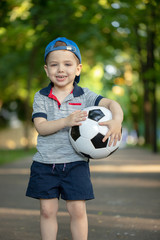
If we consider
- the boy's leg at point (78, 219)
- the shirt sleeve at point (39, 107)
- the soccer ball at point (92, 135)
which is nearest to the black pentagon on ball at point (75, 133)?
the soccer ball at point (92, 135)

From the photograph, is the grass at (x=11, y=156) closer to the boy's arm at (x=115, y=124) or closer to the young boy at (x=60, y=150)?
the young boy at (x=60, y=150)

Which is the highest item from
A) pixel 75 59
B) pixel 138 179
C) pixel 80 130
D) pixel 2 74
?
pixel 2 74

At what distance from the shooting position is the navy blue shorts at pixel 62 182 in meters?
3.30

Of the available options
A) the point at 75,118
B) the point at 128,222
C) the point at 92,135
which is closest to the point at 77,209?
the point at 92,135

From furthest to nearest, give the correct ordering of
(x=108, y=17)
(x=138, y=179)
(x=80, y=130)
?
(x=108, y=17) → (x=138, y=179) → (x=80, y=130)

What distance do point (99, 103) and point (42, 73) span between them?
21.4 metres

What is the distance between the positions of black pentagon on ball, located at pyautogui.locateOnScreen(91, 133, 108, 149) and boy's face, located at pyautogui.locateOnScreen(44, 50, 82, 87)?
0.51 meters

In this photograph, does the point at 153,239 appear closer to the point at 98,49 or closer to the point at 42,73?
the point at 98,49

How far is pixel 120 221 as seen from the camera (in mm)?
4848

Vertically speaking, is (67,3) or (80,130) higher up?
(67,3)

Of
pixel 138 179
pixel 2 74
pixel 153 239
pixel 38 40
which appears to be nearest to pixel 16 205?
pixel 153 239

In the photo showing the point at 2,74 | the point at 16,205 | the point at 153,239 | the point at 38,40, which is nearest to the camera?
the point at 153,239

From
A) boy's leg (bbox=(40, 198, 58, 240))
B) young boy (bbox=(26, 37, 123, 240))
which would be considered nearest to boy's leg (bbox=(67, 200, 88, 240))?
young boy (bbox=(26, 37, 123, 240))

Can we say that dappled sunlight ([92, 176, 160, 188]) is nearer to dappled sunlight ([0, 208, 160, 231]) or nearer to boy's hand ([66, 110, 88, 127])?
dappled sunlight ([0, 208, 160, 231])
